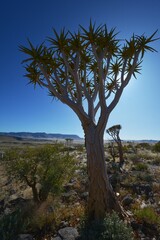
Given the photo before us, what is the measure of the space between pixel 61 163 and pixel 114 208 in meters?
2.64

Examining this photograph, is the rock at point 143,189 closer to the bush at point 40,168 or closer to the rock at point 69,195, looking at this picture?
the rock at point 69,195

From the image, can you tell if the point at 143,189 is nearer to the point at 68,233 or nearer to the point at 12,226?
the point at 68,233

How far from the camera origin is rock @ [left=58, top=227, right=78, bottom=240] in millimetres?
4977

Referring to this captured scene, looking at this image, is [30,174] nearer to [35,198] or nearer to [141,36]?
[35,198]

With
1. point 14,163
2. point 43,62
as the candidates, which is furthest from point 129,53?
point 14,163

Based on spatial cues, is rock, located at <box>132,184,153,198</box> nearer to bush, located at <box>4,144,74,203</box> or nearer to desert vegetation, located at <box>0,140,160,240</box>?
desert vegetation, located at <box>0,140,160,240</box>

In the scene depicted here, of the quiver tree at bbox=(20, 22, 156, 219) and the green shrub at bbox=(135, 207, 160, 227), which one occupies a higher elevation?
the quiver tree at bbox=(20, 22, 156, 219)

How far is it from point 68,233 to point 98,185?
1.40 metres

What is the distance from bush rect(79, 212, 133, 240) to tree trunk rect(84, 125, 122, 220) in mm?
465

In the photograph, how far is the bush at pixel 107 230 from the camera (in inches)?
178

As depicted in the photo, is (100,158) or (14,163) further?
(14,163)

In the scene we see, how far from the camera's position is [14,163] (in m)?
6.87

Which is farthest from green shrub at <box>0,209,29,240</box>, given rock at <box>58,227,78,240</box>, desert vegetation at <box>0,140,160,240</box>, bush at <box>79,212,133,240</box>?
bush at <box>79,212,133,240</box>

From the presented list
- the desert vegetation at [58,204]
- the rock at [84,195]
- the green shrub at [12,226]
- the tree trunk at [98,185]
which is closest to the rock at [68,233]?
the desert vegetation at [58,204]
